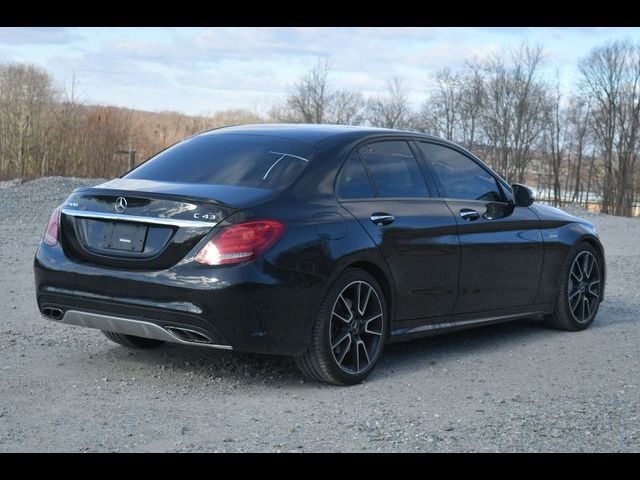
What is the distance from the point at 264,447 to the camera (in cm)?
464

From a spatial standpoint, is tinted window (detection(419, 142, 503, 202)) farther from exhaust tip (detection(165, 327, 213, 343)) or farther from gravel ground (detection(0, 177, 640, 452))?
exhaust tip (detection(165, 327, 213, 343))

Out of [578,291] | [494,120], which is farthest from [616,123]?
[578,291]

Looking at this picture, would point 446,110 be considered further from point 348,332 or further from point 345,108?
point 348,332

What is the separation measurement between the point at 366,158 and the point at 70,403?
98.5 inches

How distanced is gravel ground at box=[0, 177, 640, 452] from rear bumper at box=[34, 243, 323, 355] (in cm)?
38

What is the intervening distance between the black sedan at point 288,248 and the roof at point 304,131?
21mm

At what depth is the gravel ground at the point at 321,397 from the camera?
4.84 m

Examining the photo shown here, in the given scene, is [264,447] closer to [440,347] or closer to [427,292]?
[427,292]

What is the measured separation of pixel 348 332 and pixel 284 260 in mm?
760

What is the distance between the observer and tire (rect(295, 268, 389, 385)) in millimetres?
5898

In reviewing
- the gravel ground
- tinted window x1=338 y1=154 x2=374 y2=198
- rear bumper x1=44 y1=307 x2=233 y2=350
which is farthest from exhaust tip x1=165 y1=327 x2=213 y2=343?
tinted window x1=338 y1=154 x2=374 y2=198

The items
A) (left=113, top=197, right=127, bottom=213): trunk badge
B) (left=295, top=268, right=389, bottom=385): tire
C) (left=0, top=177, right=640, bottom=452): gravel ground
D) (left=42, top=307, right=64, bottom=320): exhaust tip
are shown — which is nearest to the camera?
(left=0, top=177, right=640, bottom=452): gravel ground

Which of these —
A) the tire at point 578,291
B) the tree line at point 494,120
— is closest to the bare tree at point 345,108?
the tree line at point 494,120
